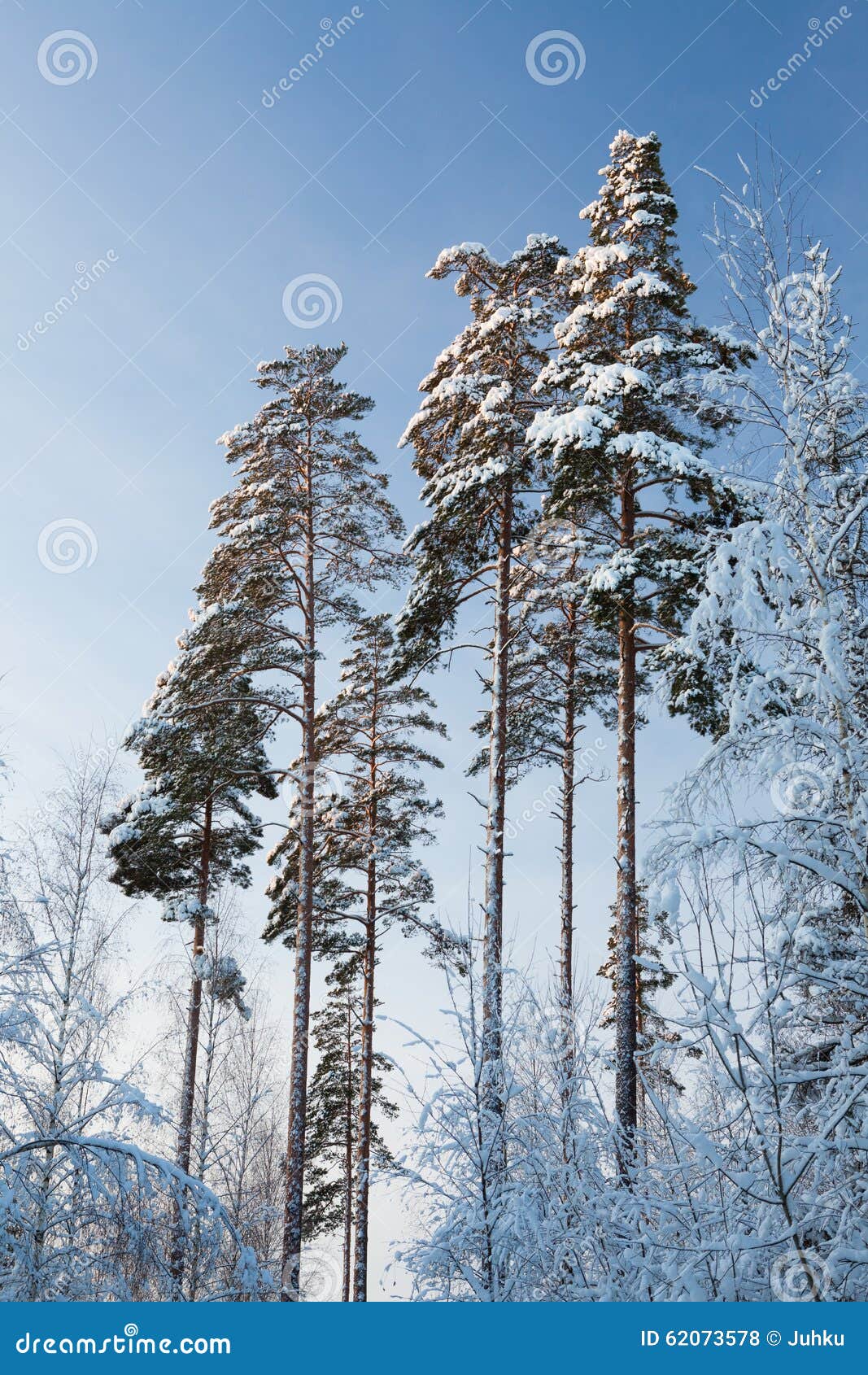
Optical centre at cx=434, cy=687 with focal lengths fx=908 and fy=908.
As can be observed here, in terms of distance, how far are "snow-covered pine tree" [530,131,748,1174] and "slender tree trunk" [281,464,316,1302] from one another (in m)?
4.93

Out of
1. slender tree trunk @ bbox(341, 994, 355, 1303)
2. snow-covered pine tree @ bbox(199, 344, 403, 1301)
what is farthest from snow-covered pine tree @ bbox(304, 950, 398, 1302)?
snow-covered pine tree @ bbox(199, 344, 403, 1301)

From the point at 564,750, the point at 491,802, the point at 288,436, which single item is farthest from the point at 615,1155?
the point at 288,436

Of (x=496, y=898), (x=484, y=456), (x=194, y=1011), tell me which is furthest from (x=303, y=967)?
(x=484, y=456)

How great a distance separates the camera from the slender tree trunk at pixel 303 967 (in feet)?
42.3

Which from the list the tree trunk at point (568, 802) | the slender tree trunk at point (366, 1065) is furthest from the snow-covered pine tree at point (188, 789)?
the tree trunk at point (568, 802)

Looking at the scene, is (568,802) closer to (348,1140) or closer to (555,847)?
(555,847)

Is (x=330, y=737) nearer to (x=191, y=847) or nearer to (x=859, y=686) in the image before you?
(x=191, y=847)

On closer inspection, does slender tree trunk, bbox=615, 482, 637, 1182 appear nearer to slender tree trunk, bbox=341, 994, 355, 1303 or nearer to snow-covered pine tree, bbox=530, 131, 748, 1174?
snow-covered pine tree, bbox=530, 131, 748, 1174

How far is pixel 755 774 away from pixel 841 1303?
3.44 m

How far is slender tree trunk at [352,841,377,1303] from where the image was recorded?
→ 18312 mm

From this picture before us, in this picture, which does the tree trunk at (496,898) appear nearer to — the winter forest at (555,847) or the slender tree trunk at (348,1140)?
the winter forest at (555,847)

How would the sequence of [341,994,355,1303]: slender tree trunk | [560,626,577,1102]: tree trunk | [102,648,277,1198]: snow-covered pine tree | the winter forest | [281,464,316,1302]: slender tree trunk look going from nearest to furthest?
the winter forest < [281,464,316,1302]: slender tree trunk < [102,648,277,1198]: snow-covered pine tree < [560,626,577,1102]: tree trunk < [341,994,355,1303]: slender tree trunk

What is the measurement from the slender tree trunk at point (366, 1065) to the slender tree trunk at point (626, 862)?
7918 millimetres

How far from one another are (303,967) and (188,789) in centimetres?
370
